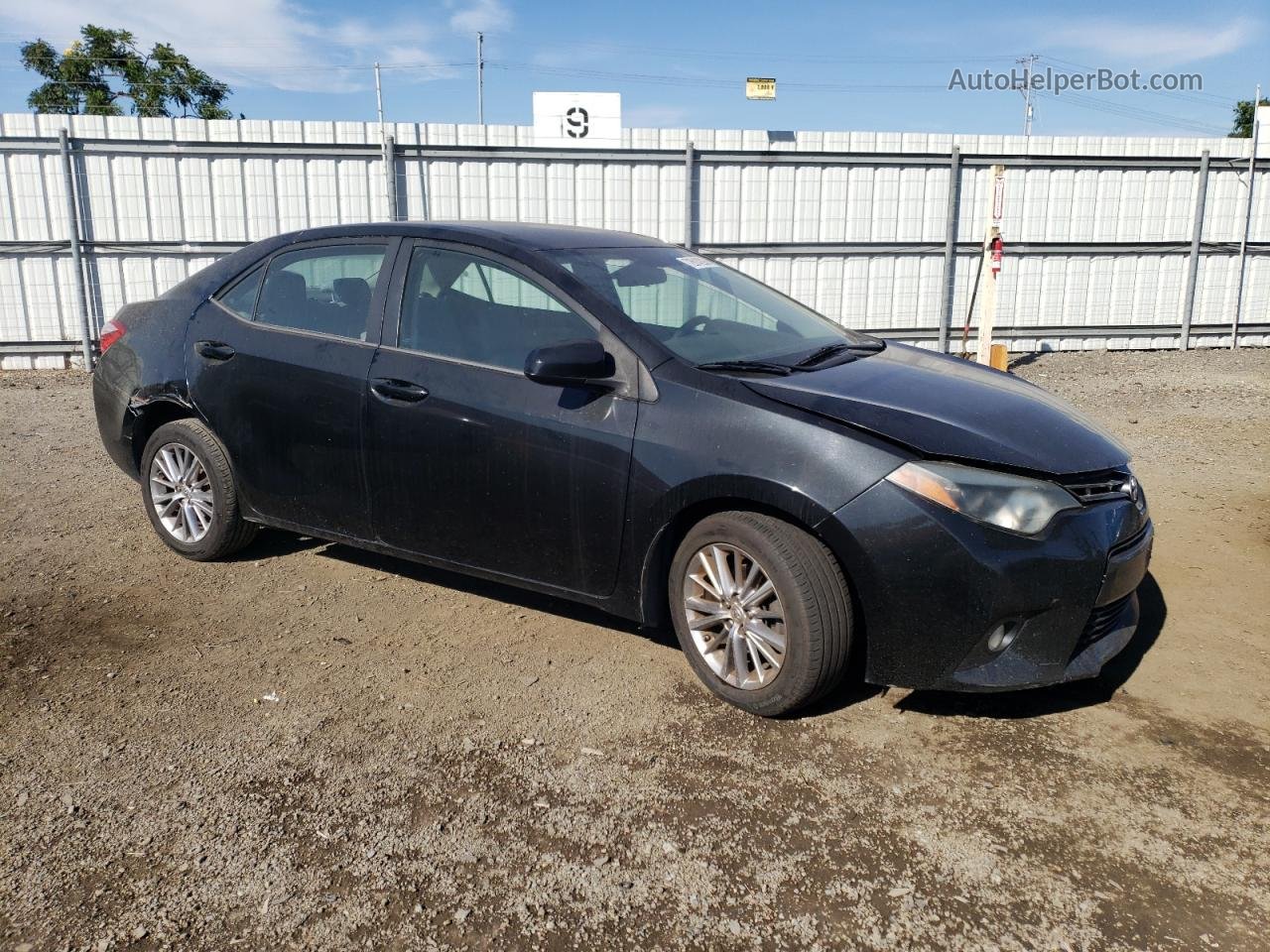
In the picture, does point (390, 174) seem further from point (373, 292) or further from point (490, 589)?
point (490, 589)

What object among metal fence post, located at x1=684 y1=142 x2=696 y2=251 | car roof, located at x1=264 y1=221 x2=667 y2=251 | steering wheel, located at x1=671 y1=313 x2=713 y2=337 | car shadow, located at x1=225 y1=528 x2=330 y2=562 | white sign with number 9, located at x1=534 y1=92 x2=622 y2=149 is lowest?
car shadow, located at x1=225 y1=528 x2=330 y2=562

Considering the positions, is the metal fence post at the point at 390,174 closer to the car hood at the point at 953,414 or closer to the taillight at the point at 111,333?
the taillight at the point at 111,333

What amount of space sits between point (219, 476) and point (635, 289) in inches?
87.6

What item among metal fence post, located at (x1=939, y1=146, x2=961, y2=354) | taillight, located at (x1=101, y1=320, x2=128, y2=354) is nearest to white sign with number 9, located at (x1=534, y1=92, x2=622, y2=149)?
metal fence post, located at (x1=939, y1=146, x2=961, y2=354)

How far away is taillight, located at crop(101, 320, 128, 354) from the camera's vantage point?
538cm

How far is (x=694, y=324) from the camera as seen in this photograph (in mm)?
4199

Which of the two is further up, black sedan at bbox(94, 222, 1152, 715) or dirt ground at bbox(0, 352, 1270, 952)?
black sedan at bbox(94, 222, 1152, 715)

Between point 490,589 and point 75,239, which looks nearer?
point 490,589

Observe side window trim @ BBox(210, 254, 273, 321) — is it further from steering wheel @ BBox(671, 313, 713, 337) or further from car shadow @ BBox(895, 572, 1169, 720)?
car shadow @ BBox(895, 572, 1169, 720)

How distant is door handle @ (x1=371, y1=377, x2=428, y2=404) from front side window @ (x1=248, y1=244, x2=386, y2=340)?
0.28 metres

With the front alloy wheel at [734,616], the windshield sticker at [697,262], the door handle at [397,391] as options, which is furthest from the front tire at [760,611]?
the windshield sticker at [697,262]

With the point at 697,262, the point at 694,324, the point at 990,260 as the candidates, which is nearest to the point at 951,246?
the point at 990,260

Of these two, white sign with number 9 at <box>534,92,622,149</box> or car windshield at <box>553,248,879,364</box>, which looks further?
white sign with number 9 at <box>534,92,622,149</box>

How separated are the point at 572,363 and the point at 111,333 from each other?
3.07 m
